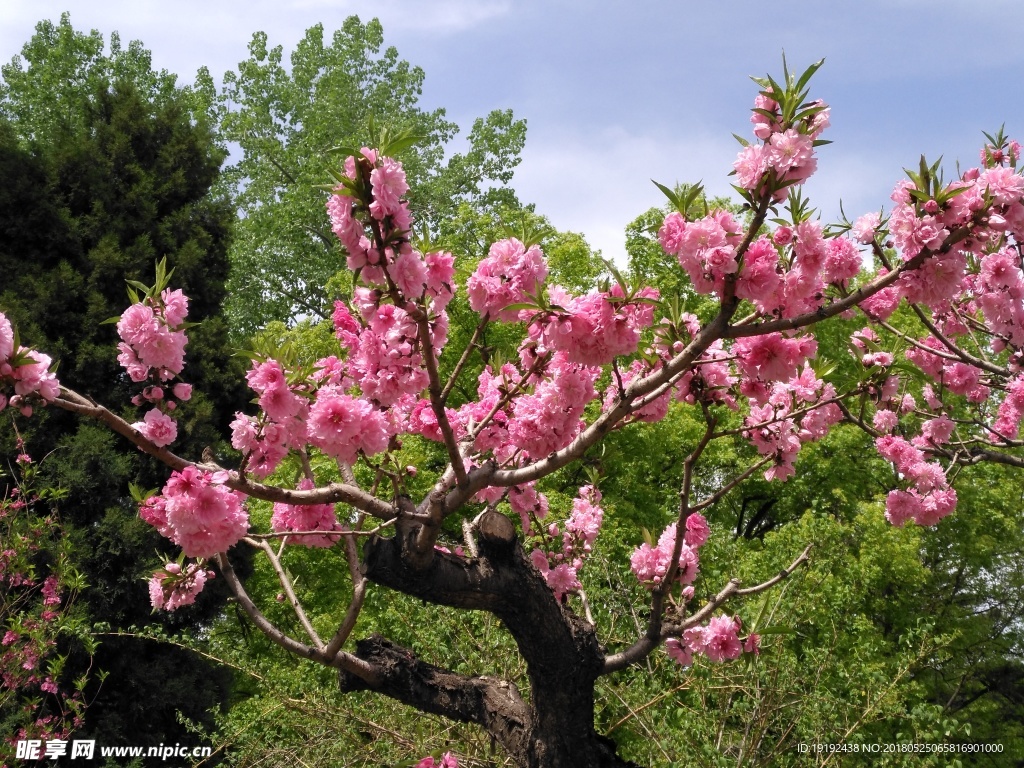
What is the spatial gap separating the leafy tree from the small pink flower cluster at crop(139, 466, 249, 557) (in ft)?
45.8

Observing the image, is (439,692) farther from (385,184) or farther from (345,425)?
(385,184)

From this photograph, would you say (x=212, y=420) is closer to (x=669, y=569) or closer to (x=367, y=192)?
(x=669, y=569)

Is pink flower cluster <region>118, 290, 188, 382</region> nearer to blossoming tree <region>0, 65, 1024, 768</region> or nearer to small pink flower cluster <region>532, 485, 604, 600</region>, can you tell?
blossoming tree <region>0, 65, 1024, 768</region>

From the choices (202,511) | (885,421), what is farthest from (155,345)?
(885,421)

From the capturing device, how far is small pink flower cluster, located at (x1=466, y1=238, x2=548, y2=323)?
2887 mm

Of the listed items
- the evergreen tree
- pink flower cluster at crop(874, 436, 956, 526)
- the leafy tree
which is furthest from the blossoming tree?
the leafy tree

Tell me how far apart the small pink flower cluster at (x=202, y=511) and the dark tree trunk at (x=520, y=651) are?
0.59 metres

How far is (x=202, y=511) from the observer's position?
2.73 m

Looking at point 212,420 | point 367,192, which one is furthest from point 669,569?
point 212,420

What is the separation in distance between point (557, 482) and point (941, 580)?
7.68m

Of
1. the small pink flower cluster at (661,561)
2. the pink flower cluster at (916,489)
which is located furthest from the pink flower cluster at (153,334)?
the pink flower cluster at (916,489)

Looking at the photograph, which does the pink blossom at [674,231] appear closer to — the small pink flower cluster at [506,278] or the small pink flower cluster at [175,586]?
the small pink flower cluster at [506,278]

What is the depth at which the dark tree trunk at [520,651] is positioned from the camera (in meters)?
3.33

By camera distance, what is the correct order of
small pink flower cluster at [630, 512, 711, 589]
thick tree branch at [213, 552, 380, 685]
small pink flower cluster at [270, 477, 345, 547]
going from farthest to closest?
small pink flower cluster at [630, 512, 711, 589] → thick tree branch at [213, 552, 380, 685] → small pink flower cluster at [270, 477, 345, 547]
